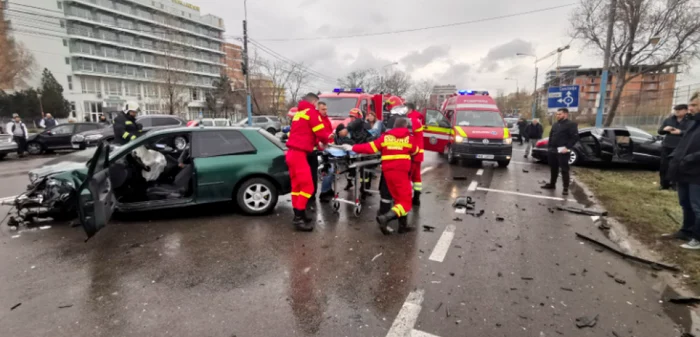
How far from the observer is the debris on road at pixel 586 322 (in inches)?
112

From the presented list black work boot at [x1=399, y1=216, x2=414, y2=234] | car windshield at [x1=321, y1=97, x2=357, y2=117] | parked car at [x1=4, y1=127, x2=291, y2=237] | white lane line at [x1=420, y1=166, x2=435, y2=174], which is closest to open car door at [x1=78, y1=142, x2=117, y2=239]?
parked car at [x1=4, y1=127, x2=291, y2=237]

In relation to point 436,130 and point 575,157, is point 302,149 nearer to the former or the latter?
point 436,130

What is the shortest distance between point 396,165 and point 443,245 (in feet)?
3.96

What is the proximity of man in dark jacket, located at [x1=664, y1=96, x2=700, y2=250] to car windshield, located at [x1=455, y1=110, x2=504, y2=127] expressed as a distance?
6811 mm

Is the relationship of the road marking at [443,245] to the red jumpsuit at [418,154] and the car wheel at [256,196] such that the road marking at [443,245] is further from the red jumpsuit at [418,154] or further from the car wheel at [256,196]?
the car wheel at [256,196]

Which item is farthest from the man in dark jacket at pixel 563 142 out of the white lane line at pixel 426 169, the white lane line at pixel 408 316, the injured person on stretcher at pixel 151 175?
the injured person on stretcher at pixel 151 175

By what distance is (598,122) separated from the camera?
15.9 meters

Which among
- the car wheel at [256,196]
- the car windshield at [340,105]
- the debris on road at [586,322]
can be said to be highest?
the car windshield at [340,105]

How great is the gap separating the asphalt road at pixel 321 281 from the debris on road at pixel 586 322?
0.18ft

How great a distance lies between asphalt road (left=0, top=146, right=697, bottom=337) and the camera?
2.85 meters

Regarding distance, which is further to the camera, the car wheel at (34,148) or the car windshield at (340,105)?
the car wheel at (34,148)

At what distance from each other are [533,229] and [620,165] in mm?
8143

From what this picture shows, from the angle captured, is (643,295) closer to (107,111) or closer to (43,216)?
(43,216)

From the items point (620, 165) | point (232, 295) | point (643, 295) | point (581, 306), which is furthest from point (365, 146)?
point (620, 165)
